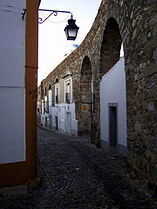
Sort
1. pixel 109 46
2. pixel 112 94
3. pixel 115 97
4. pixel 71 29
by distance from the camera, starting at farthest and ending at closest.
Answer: pixel 109 46 → pixel 112 94 → pixel 115 97 → pixel 71 29

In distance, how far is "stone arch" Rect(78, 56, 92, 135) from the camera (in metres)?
10.3

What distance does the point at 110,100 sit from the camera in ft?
20.5

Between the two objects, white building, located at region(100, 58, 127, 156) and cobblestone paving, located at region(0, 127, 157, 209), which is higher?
white building, located at region(100, 58, 127, 156)

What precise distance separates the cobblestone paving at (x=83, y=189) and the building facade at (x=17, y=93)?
0.43 m

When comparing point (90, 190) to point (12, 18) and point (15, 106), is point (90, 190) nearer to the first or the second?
point (15, 106)

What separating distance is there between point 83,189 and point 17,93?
6.91ft

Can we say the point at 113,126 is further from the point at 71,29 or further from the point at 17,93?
the point at 17,93

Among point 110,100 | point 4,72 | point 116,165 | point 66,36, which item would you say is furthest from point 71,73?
point 4,72

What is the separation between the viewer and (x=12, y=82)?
3.34m

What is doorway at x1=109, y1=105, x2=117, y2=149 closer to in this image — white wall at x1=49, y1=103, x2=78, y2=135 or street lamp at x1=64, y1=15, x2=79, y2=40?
street lamp at x1=64, y1=15, x2=79, y2=40

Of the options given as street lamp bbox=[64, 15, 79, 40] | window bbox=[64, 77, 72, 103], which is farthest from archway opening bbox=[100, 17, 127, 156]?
window bbox=[64, 77, 72, 103]

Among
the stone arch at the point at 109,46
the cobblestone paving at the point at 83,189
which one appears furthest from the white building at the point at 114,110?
the cobblestone paving at the point at 83,189

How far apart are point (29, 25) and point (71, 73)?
336 inches

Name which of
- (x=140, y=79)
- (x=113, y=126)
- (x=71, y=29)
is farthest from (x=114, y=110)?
(x=71, y=29)
